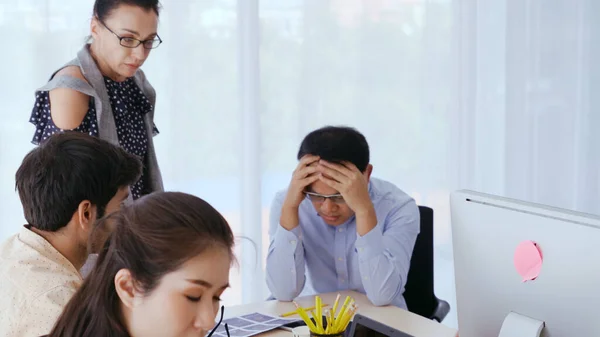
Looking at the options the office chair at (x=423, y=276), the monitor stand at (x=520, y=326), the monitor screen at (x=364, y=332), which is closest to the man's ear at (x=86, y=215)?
the monitor screen at (x=364, y=332)

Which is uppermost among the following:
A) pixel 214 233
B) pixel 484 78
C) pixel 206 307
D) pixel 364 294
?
pixel 484 78

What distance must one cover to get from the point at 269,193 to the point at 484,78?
1177 mm

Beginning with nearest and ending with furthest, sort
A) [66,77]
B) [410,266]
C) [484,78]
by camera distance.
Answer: [66,77] → [410,266] → [484,78]

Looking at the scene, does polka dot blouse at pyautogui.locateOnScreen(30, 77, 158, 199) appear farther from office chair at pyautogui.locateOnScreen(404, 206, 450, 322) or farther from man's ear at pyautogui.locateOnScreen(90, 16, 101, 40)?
office chair at pyautogui.locateOnScreen(404, 206, 450, 322)

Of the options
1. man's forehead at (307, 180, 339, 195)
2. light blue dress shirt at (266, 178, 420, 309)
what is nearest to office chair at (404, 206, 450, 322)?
light blue dress shirt at (266, 178, 420, 309)

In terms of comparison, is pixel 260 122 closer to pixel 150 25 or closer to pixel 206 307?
pixel 150 25

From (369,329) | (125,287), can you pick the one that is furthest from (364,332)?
(125,287)

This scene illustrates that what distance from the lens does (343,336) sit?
184 cm

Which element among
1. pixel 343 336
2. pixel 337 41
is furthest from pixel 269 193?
pixel 343 336

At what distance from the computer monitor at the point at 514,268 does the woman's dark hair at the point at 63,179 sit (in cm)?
78

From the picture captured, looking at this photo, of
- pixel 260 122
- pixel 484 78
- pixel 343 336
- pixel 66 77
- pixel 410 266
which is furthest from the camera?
pixel 484 78

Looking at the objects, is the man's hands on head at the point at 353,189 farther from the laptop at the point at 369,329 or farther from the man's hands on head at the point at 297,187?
the laptop at the point at 369,329

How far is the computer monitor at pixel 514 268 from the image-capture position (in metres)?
1.32

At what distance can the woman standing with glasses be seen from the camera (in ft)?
7.48
